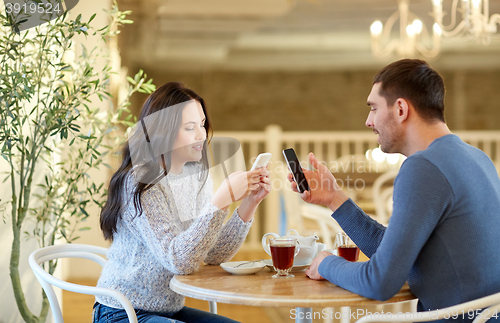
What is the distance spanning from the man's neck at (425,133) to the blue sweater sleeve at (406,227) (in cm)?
15

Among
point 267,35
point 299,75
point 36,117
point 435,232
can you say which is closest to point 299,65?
point 299,75

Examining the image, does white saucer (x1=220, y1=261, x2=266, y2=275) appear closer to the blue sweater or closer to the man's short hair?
the blue sweater

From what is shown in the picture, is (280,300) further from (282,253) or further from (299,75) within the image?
(299,75)

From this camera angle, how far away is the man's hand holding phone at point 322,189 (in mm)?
1237

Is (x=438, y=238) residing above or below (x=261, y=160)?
below

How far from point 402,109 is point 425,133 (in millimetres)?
77

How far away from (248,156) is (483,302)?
3900mm

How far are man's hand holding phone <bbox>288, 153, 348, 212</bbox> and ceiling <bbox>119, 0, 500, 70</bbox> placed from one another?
3869 millimetres

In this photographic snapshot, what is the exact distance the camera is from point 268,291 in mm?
1011

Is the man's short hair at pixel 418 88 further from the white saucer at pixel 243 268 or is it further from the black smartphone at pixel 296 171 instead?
the white saucer at pixel 243 268

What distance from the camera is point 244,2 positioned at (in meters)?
4.94

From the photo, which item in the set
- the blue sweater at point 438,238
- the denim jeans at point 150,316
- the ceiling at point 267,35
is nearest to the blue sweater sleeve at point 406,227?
the blue sweater at point 438,238

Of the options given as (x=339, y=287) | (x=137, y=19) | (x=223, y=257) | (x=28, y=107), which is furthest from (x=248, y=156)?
(x=339, y=287)

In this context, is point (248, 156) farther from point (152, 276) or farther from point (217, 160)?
point (152, 276)
